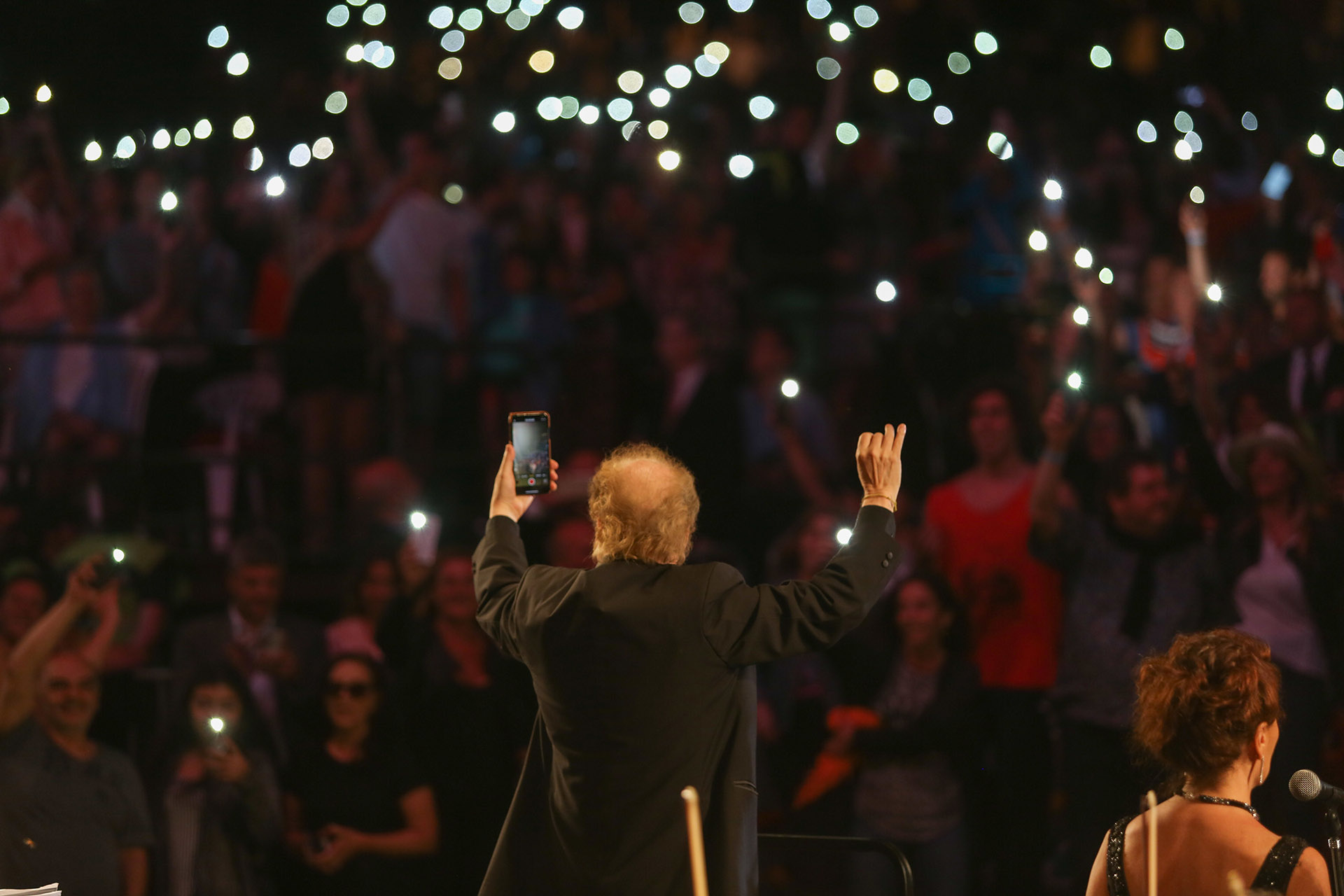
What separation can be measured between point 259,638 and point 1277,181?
14.6ft

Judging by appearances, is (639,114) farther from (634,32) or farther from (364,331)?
(364,331)

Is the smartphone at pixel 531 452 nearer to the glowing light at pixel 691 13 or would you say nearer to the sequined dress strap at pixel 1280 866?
the sequined dress strap at pixel 1280 866

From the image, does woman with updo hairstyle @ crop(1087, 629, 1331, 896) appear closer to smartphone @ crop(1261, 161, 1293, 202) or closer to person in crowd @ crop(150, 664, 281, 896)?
person in crowd @ crop(150, 664, 281, 896)

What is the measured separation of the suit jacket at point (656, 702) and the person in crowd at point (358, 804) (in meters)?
2.17

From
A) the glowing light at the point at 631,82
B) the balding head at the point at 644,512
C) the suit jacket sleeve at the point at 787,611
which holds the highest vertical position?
the glowing light at the point at 631,82

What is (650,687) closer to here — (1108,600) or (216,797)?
(1108,600)

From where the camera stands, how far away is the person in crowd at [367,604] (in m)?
5.27

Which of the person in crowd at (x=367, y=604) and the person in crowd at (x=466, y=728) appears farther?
the person in crowd at (x=367, y=604)

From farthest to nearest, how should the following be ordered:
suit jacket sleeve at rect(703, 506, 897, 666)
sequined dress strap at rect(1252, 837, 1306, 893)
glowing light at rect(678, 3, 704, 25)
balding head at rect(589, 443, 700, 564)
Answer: glowing light at rect(678, 3, 704, 25)
balding head at rect(589, 443, 700, 564)
suit jacket sleeve at rect(703, 506, 897, 666)
sequined dress strap at rect(1252, 837, 1306, 893)

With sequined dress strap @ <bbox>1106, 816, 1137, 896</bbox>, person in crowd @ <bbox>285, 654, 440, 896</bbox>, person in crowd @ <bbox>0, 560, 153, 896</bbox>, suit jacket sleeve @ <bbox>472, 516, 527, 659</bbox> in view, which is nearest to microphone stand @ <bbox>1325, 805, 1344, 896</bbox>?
sequined dress strap @ <bbox>1106, 816, 1137, 896</bbox>

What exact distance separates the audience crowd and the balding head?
2071 mm

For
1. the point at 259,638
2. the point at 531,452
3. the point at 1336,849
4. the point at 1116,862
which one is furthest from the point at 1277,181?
the point at 1116,862

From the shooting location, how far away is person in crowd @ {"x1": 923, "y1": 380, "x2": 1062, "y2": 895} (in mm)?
4762

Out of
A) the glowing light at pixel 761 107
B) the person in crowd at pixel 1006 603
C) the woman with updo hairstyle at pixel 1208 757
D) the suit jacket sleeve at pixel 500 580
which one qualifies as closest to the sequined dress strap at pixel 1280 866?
the woman with updo hairstyle at pixel 1208 757
